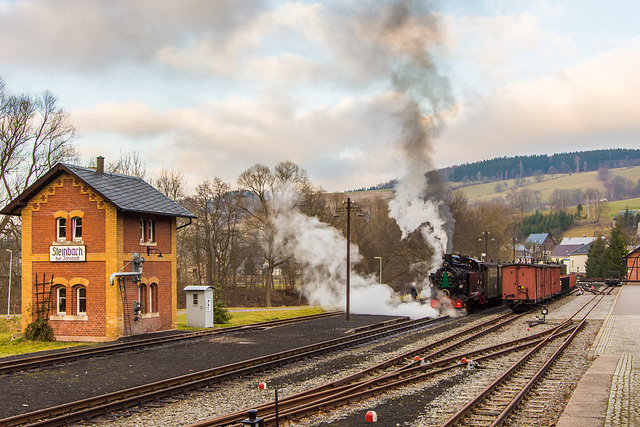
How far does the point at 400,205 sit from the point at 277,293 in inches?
987

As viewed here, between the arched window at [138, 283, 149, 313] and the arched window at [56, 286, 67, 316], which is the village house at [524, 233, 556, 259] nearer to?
the arched window at [138, 283, 149, 313]

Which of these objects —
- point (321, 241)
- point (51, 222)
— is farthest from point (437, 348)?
point (321, 241)

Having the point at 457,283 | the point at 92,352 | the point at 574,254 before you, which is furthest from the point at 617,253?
the point at 92,352

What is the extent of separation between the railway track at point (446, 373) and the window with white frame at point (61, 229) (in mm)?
16842

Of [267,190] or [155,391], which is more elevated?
[267,190]

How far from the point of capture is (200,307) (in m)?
30.6

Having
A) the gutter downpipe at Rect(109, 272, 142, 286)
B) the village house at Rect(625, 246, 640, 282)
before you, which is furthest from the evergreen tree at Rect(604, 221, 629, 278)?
the gutter downpipe at Rect(109, 272, 142, 286)

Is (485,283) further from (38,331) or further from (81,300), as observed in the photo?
(38,331)

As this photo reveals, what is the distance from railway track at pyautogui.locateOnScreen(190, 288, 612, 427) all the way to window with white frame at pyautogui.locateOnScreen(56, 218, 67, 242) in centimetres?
1684

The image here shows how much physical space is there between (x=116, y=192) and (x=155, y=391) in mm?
14691

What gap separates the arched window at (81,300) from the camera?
86.8ft

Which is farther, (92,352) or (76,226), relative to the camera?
(76,226)

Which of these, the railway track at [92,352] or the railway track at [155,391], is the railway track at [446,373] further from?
the railway track at [92,352]

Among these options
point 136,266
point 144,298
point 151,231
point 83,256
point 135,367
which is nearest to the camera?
point 135,367
